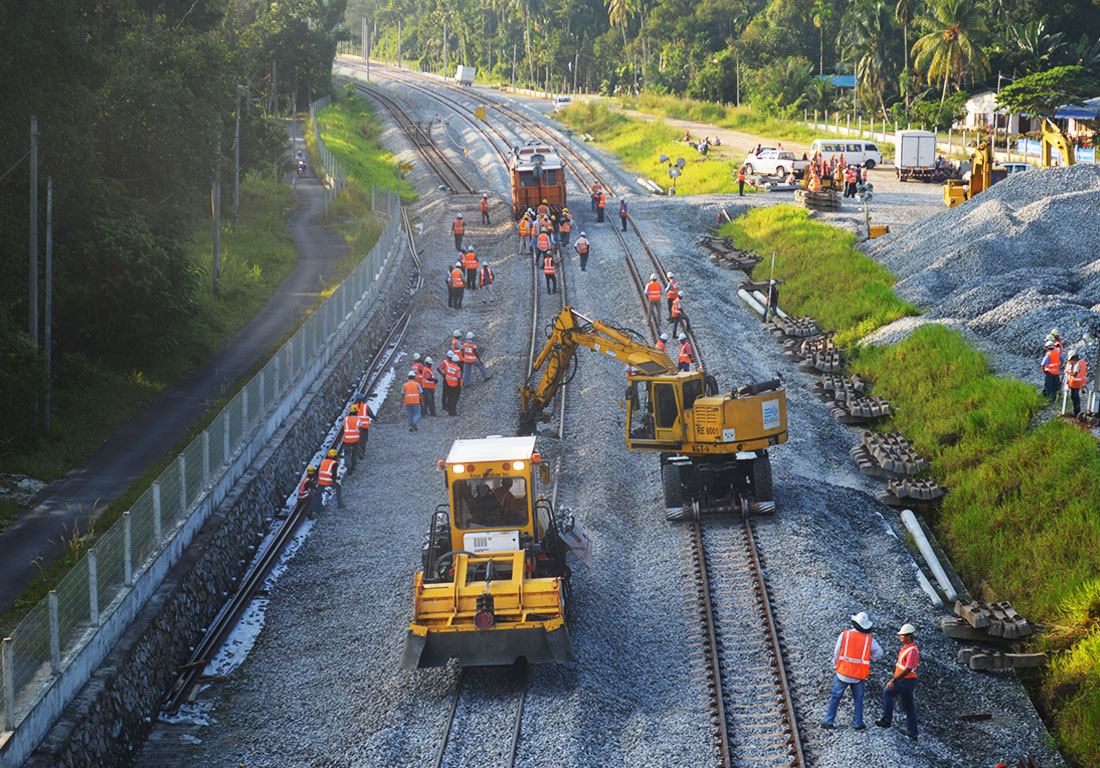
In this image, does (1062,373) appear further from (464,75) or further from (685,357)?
(464,75)

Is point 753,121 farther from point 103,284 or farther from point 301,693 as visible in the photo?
point 301,693

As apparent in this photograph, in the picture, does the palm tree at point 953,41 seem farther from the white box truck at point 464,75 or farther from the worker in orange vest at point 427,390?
the white box truck at point 464,75

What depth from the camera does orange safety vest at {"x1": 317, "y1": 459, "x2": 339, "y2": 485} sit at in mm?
20844

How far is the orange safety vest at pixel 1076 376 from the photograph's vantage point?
22547mm

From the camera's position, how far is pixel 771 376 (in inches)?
1131

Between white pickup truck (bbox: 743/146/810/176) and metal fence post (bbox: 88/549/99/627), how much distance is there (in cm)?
4375

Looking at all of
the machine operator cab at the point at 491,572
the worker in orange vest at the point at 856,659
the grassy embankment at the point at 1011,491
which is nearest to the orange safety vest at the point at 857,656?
the worker in orange vest at the point at 856,659

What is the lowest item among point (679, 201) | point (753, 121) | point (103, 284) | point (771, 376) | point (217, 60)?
point (771, 376)

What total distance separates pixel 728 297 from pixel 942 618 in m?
19.5

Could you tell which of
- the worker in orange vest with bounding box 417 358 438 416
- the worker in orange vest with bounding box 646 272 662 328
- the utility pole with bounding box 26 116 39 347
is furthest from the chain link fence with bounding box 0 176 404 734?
the worker in orange vest with bounding box 646 272 662 328

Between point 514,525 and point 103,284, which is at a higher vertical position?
point 103,284

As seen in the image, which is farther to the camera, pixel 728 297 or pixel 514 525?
pixel 728 297

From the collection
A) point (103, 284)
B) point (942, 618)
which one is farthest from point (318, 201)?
point (942, 618)

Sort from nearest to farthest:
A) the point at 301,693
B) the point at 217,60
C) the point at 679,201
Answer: the point at 301,693
the point at 217,60
the point at 679,201
